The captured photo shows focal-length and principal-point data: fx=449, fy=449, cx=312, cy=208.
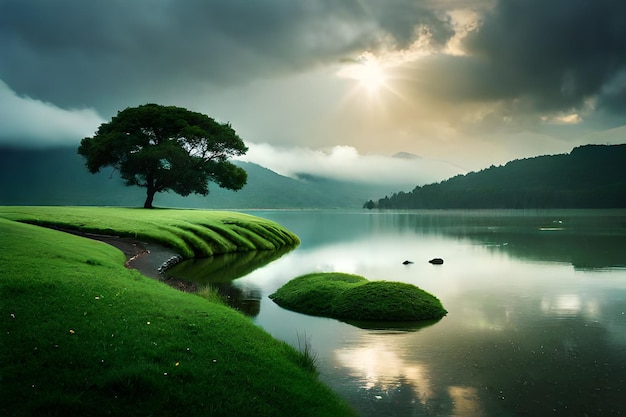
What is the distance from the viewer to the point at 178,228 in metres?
55.0

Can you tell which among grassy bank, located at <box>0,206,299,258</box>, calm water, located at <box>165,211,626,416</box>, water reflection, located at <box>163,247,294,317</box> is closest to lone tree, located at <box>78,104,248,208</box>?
grassy bank, located at <box>0,206,299,258</box>

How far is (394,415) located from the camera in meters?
12.5

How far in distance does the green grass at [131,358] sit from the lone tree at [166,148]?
6661cm

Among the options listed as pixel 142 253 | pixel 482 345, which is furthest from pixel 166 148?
pixel 482 345

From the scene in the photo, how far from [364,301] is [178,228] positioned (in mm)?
35609

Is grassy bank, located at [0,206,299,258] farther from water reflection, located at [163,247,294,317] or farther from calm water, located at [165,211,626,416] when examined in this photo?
calm water, located at [165,211,626,416]

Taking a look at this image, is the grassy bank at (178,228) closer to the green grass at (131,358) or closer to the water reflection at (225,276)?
the water reflection at (225,276)

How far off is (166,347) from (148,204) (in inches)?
3213

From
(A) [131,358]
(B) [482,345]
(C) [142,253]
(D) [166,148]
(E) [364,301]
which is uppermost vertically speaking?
(D) [166,148]

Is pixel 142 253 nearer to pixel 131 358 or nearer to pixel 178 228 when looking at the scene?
pixel 178 228

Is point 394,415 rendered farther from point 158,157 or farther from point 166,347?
point 158,157

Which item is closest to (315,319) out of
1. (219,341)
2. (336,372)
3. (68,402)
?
(336,372)

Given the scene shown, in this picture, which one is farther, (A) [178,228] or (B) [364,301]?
(A) [178,228]

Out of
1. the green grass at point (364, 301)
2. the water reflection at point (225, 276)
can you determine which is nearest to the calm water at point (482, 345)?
the water reflection at point (225, 276)
